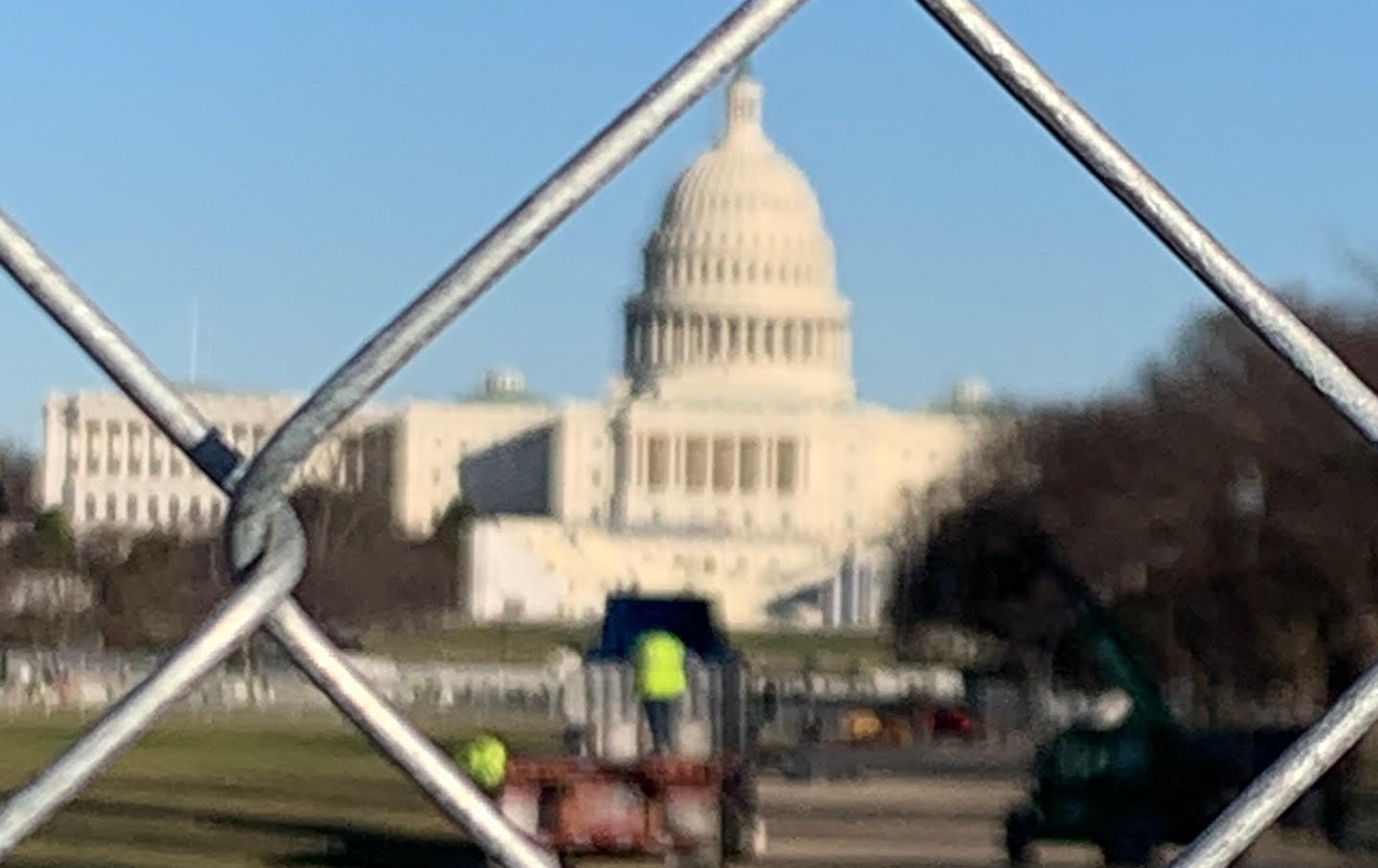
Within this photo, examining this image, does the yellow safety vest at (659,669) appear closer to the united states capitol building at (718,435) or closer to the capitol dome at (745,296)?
the united states capitol building at (718,435)

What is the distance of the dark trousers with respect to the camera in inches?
744

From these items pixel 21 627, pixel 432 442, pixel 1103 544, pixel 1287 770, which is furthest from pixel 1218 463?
pixel 432 442

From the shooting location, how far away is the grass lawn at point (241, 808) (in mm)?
16562

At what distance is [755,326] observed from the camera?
327 ft

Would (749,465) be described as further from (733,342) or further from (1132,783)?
(1132,783)

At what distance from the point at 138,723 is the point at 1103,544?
Result: 102 feet

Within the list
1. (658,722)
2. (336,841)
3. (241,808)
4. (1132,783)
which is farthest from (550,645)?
(1132,783)

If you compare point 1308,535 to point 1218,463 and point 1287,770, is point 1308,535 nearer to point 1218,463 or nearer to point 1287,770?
point 1218,463

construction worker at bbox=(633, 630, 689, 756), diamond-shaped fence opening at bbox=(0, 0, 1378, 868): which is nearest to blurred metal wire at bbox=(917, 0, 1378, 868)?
diamond-shaped fence opening at bbox=(0, 0, 1378, 868)

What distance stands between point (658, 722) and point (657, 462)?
81.7m

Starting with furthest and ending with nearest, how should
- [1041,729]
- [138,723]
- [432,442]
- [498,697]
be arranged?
[432,442], [498,697], [1041,729], [138,723]

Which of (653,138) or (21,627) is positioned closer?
(653,138)

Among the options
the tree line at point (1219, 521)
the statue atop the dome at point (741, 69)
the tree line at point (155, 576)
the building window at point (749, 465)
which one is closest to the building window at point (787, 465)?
the building window at point (749, 465)

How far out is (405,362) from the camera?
1962 mm
